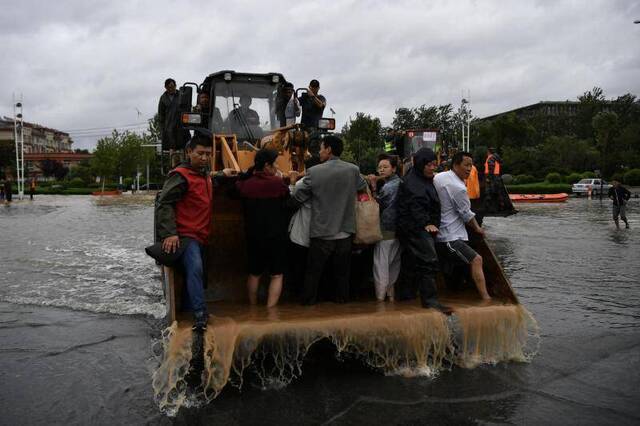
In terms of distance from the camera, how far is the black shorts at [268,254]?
5.86 meters

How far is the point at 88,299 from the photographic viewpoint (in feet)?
29.7

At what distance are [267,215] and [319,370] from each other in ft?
5.11

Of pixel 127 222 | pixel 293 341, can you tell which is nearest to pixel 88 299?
pixel 293 341

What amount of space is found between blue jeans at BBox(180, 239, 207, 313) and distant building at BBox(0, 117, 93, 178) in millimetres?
87149

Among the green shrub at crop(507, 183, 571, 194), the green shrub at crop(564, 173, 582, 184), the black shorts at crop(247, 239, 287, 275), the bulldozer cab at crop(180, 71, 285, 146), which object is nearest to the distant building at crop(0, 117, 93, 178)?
the green shrub at crop(507, 183, 571, 194)

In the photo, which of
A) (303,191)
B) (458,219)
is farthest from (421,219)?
(303,191)

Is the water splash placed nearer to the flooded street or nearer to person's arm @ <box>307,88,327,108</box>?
the flooded street

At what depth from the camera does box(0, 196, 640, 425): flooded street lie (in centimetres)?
461

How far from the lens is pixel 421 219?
19.6 ft

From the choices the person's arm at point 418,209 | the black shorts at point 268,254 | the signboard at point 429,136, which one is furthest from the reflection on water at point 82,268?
the signboard at point 429,136

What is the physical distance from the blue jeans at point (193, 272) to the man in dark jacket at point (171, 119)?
5.11 meters

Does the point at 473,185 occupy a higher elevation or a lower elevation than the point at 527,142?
lower

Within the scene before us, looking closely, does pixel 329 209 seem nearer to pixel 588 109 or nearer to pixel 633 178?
pixel 633 178

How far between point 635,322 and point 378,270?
10.8ft
